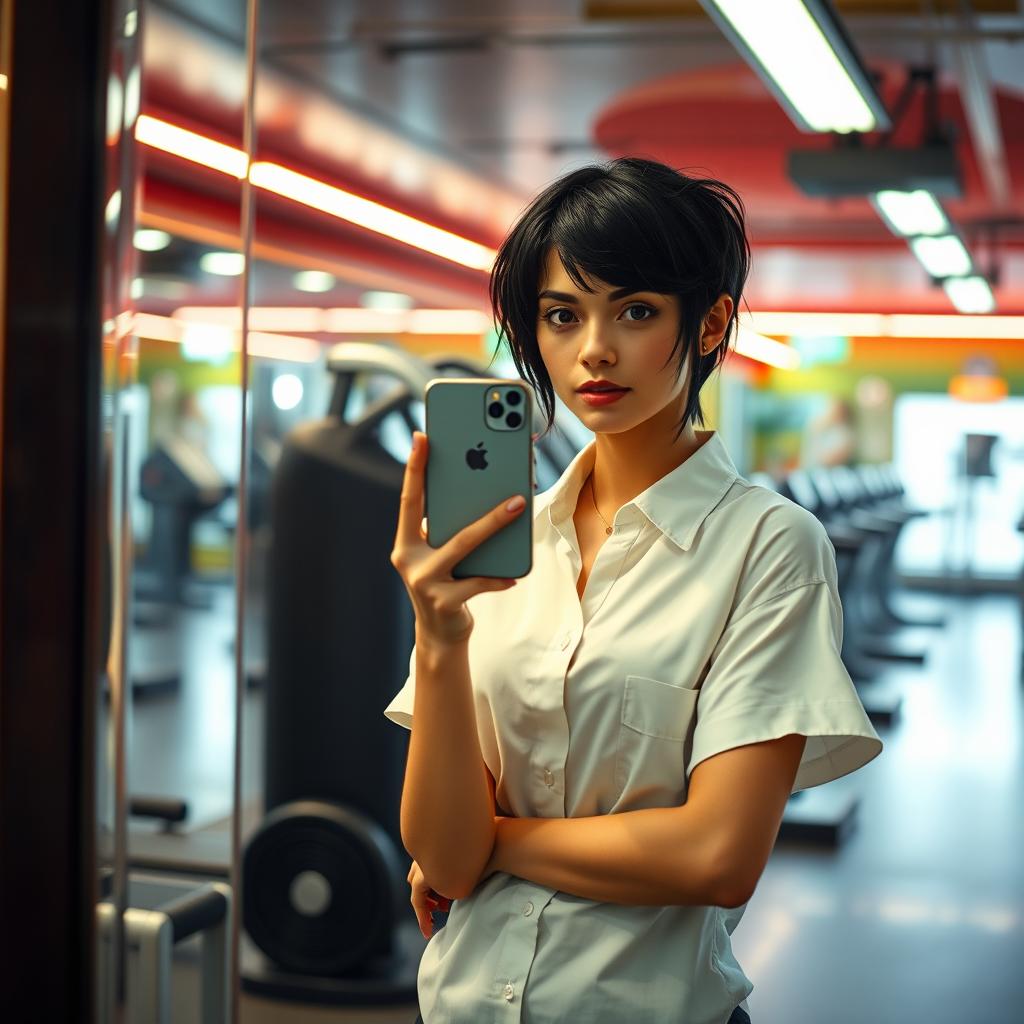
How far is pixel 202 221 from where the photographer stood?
823cm

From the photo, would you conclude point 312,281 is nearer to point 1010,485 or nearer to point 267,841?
point 1010,485

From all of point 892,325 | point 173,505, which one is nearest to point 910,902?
point 173,505

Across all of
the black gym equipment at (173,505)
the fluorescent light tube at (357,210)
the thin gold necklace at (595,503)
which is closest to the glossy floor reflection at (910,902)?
the thin gold necklace at (595,503)

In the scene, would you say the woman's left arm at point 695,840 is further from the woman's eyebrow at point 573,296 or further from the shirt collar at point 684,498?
the woman's eyebrow at point 573,296

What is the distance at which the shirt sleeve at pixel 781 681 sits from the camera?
3.46ft

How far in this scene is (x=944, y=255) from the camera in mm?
6609

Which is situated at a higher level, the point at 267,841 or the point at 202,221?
the point at 202,221

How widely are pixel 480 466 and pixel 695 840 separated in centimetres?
35

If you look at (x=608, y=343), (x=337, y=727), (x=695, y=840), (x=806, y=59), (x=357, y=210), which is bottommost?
(x=337, y=727)

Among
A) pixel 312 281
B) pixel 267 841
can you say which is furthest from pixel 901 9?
pixel 312 281

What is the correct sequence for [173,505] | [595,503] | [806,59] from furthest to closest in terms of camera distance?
1. [173,505]
2. [806,59]
3. [595,503]

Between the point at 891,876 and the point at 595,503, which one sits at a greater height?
the point at 595,503

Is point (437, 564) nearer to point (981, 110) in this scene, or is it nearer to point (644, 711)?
point (644, 711)

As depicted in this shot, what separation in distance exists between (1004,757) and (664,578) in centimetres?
558
